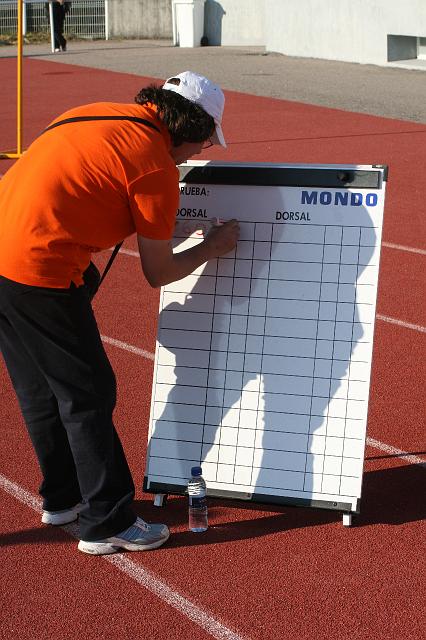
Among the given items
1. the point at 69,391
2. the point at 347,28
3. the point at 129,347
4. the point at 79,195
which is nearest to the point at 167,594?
the point at 69,391

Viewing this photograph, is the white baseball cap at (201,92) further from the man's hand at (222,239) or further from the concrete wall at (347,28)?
the concrete wall at (347,28)

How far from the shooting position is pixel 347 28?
2800cm

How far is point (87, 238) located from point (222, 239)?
A: 2.50 feet

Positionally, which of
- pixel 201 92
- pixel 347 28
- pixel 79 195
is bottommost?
pixel 79 195

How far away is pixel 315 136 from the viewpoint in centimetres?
1623

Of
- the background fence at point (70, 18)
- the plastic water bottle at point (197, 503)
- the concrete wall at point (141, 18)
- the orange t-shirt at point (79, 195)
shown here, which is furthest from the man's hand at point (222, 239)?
the background fence at point (70, 18)

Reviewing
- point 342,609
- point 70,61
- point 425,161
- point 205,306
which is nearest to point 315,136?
point 425,161

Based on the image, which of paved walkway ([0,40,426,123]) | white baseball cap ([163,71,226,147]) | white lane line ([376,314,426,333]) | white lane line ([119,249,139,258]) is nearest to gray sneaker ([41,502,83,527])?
white baseball cap ([163,71,226,147])

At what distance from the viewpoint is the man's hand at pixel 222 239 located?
14.9ft

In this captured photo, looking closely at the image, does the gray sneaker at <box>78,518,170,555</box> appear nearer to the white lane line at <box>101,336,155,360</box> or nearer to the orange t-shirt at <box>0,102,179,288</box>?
the orange t-shirt at <box>0,102,179,288</box>

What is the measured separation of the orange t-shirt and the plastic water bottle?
47.5 inches

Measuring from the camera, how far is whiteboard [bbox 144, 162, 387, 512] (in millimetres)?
4656

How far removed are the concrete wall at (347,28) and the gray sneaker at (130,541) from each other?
2328 cm

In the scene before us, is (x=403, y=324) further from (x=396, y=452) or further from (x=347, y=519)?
(x=347, y=519)
